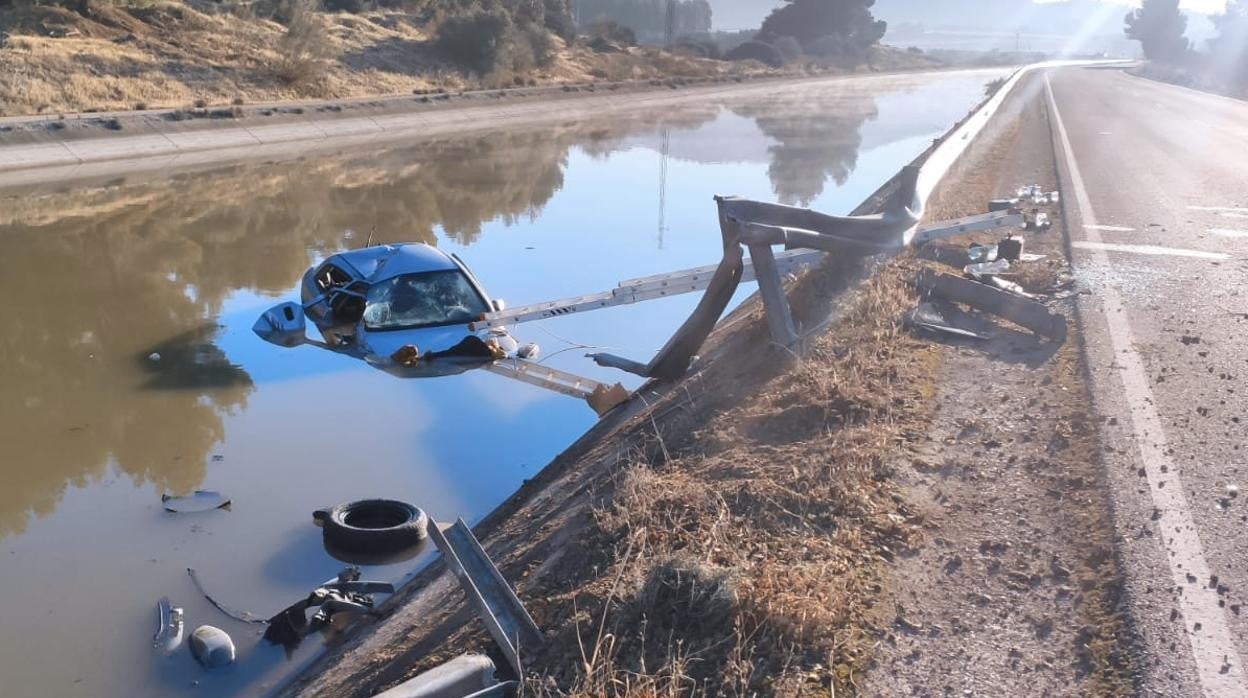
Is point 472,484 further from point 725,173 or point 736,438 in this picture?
point 725,173

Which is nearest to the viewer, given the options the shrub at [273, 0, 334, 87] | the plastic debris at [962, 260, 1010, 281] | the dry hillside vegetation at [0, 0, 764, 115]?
the plastic debris at [962, 260, 1010, 281]

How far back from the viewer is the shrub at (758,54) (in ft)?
328

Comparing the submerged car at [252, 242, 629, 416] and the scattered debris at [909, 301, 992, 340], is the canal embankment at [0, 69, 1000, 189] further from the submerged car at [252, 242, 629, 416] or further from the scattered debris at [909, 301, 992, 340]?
the scattered debris at [909, 301, 992, 340]

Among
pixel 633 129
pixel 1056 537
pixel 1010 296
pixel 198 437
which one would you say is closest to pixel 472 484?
pixel 198 437

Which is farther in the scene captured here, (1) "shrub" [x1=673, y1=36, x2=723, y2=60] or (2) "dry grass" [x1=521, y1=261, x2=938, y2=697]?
(1) "shrub" [x1=673, y1=36, x2=723, y2=60]

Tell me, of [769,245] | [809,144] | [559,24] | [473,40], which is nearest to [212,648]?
[769,245]

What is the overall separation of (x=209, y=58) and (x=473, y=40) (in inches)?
677

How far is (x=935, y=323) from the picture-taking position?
885cm

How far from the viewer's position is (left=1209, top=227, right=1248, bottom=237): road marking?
13.2m

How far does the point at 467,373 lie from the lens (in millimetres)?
12227

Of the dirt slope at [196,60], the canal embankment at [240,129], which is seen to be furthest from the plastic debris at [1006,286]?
the dirt slope at [196,60]

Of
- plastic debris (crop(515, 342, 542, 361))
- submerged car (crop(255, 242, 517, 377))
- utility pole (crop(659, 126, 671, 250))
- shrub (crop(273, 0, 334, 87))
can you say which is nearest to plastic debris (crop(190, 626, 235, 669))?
submerged car (crop(255, 242, 517, 377))

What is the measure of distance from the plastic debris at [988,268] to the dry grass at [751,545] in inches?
112

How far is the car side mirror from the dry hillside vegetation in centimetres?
2065
